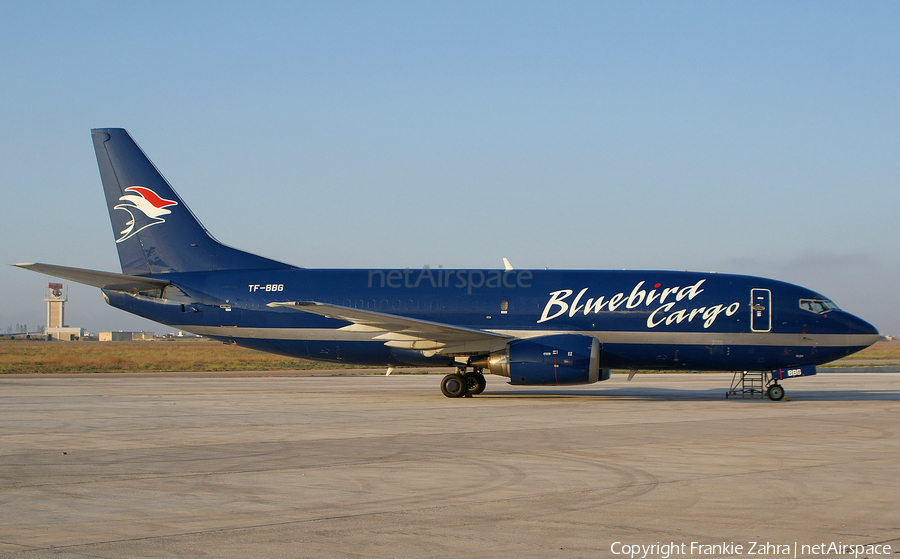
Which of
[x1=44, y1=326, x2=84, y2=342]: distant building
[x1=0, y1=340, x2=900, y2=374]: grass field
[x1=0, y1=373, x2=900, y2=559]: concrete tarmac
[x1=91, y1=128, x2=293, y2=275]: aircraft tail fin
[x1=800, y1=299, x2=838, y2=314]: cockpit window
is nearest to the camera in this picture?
[x1=0, y1=373, x2=900, y2=559]: concrete tarmac

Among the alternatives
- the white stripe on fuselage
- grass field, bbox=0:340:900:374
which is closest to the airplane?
the white stripe on fuselage

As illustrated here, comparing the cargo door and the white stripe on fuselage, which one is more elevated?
the cargo door

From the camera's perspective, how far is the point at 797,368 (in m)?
25.2

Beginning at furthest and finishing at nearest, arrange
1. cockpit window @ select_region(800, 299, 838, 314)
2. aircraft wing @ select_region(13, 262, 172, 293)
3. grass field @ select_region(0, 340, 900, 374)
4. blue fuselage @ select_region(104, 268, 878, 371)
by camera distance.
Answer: grass field @ select_region(0, 340, 900, 374) < cockpit window @ select_region(800, 299, 838, 314) < blue fuselage @ select_region(104, 268, 878, 371) < aircraft wing @ select_region(13, 262, 172, 293)

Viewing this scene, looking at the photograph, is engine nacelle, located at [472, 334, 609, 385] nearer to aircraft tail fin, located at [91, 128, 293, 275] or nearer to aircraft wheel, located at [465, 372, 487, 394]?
aircraft wheel, located at [465, 372, 487, 394]

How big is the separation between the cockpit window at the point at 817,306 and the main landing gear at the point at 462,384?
10275mm

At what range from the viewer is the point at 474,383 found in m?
25.8

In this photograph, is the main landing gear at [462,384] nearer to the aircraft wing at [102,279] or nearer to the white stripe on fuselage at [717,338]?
the white stripe on fuselage at [717,338]

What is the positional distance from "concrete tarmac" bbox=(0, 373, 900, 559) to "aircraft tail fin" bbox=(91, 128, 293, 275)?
24.0 feet

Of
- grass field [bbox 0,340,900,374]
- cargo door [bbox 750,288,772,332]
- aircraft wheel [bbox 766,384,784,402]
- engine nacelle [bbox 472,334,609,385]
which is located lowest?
grass field [bbox 0,340,900,374]

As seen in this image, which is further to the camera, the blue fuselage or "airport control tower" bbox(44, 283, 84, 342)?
"airport control tower" bbox(44, 283, 84, 342)

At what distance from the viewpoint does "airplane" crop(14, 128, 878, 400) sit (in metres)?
24.3

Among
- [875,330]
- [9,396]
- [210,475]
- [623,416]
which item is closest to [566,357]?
[623,416]

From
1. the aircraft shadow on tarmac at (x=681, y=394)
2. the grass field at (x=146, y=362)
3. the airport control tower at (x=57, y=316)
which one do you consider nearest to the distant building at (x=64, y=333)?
the airport control tower at (x=57, y=316)
